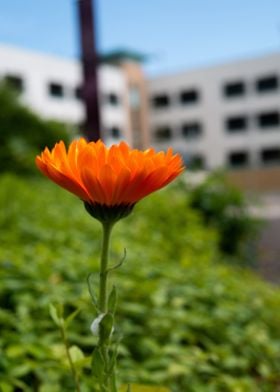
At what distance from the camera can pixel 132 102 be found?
37219mm

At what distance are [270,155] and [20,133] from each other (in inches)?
1095

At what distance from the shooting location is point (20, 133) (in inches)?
409

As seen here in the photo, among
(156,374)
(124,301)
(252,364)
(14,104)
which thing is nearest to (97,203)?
(156,374)

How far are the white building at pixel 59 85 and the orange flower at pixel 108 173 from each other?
82.5 ft

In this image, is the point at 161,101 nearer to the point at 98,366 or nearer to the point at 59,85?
the point at 59,85

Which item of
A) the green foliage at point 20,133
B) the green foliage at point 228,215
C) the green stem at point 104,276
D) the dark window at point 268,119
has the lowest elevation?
the green foliage at point 228,215

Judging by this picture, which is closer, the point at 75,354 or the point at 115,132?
the point at 75,354

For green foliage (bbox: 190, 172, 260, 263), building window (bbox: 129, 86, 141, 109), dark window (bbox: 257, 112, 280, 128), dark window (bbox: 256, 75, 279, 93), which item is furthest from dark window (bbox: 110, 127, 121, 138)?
green foliage (bbox: 190, 172, 260, 263)

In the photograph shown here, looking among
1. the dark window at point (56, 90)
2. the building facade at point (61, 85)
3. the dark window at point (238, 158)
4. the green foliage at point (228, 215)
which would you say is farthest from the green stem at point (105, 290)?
the dark window at point (238, 158)

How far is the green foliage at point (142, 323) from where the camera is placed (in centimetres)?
136

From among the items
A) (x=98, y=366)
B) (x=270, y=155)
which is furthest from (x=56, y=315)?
(x=270, y=155)

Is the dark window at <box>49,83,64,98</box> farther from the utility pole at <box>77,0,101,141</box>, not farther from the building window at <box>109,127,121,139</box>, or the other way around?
the utility pole at <box>77,0,101,141</box>

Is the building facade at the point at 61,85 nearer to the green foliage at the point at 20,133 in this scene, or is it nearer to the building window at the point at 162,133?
the building window at the point at 162,133

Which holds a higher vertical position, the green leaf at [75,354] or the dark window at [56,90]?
the dark window at [56,90]
